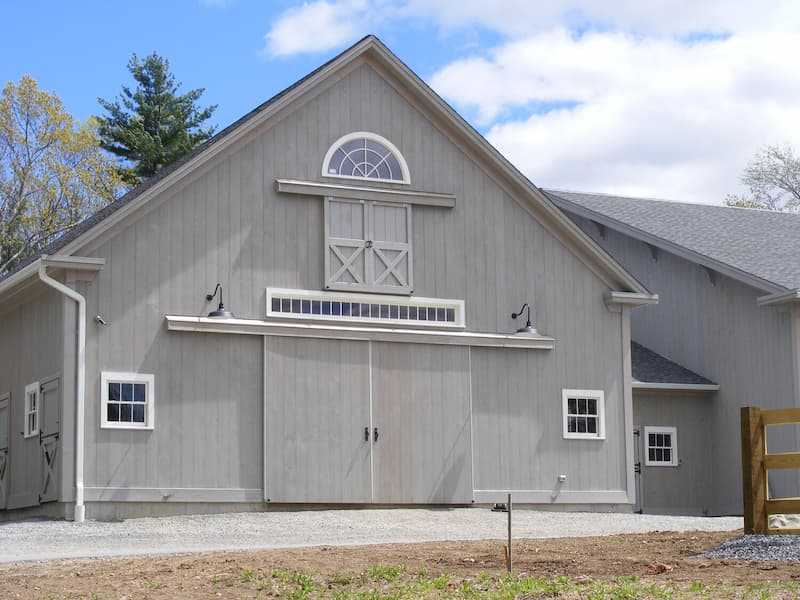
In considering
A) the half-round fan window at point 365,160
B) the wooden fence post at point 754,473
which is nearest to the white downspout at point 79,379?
the half-round fan window at point 365,160

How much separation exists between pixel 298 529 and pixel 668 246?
42.0 feet

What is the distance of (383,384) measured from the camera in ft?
74.8

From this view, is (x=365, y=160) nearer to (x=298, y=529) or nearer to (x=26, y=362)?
(x=26, y=362)

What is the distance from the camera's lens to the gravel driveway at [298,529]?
1661 centimetres

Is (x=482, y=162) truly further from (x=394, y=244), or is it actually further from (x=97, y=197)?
(x=97, y=197)

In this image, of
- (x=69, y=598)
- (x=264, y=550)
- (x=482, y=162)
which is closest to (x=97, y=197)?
(x=482, y=162)

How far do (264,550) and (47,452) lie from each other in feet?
24.2

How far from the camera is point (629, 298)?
2483cm

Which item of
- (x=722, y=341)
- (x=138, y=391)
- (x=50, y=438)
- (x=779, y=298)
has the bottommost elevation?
(x=50, y=438)

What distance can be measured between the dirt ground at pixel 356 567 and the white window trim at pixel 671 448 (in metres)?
11.6

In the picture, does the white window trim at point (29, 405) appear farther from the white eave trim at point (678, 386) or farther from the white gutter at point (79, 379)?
the white eave trim at point (678, 386)

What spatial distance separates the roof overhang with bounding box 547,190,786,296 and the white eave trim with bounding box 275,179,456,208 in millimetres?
6790

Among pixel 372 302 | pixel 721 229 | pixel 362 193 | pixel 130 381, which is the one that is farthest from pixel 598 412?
pixel 721 229

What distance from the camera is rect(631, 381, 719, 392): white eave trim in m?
26.9
